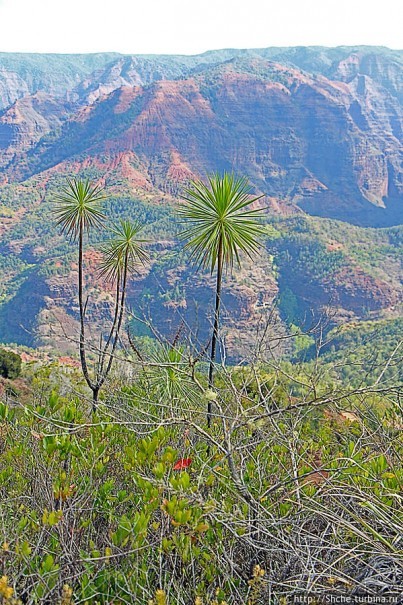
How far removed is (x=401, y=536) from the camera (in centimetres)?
239

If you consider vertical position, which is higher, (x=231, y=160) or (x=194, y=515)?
(x=231, y=160)

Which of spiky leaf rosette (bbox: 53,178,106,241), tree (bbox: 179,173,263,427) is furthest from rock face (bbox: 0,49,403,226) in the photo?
tree (bbox: 179,173,263,427)

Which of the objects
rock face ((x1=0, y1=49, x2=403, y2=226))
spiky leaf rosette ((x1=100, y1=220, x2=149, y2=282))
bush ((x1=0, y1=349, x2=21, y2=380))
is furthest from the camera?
rock face ((x1=0, y1=49, x2=403, y2=226))

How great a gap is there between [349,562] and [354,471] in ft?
2.94

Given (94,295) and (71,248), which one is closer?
(94,295)

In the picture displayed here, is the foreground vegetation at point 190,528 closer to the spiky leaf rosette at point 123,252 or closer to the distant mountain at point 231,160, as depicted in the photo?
the spiky leaf rosette at point 123,252

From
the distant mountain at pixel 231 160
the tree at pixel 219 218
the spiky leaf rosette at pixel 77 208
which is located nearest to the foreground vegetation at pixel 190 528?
the tree at pixel 219 218

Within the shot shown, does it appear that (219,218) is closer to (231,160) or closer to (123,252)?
(123,252)

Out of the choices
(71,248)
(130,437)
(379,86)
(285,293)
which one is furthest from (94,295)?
(379,86)

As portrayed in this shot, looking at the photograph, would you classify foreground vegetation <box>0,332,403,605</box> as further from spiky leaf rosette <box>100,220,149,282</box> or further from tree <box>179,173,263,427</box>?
spiky leaf rosette <box>100,220,149,282</box>

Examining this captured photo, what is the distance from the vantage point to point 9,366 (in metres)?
16.4

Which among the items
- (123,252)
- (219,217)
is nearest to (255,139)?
(123,252)

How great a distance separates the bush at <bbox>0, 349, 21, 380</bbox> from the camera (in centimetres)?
1623

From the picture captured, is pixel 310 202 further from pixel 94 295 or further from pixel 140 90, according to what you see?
pixel 94 295
